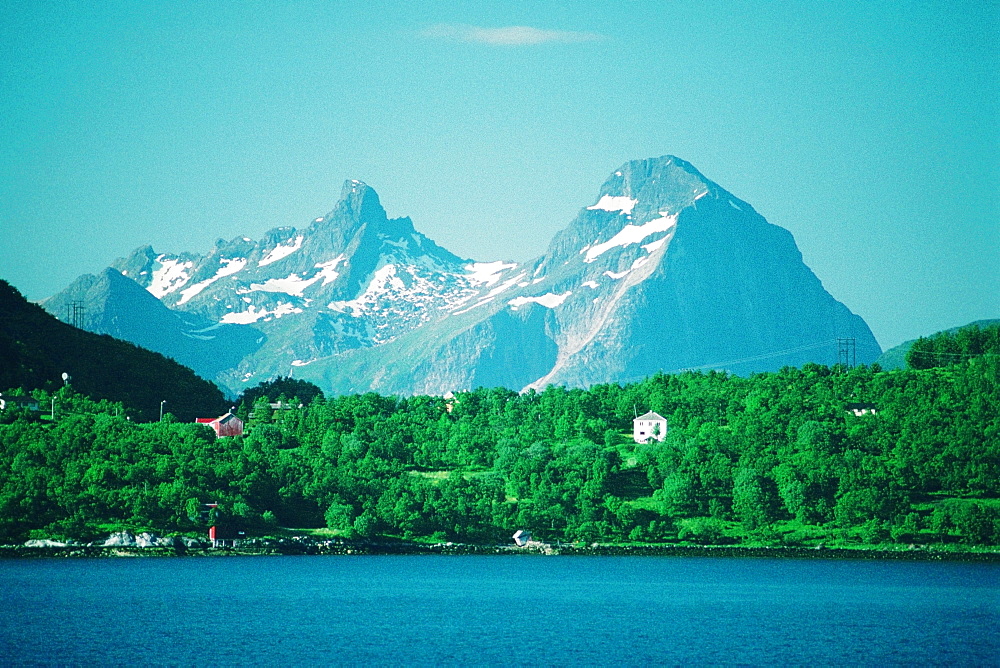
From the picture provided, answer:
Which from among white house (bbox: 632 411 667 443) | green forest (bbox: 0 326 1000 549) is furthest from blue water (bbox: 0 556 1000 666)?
white house (bbox: 632 411 667 443)

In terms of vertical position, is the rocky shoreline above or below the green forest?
below

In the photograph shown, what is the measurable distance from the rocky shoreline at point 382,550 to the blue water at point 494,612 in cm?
147

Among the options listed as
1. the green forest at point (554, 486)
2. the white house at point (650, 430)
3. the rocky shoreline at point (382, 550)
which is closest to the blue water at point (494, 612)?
the rocky shoreline at point (382, 550)

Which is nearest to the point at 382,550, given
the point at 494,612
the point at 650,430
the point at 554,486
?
the point at 554,486

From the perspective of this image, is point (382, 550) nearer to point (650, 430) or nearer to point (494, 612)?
point (494, 612)

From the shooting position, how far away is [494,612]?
102 metres

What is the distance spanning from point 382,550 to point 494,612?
165ft

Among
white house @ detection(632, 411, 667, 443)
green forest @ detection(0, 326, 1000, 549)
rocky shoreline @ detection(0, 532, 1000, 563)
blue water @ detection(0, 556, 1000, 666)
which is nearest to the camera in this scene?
blue water @ detection(0, 556, 1000, 666)

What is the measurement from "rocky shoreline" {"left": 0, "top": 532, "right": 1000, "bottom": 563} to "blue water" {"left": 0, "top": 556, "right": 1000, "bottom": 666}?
147cm

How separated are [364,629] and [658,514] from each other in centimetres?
6789

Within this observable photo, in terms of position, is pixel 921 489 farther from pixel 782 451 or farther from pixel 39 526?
pixel 39 526

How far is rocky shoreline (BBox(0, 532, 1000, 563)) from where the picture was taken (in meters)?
140

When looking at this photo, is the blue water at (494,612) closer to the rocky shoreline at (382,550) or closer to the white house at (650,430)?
the rocky shoreline at (382,550)

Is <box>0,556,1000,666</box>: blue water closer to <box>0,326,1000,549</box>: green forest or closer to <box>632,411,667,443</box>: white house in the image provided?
<box>0,326,1000,549</box>: green forest
